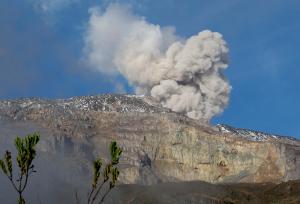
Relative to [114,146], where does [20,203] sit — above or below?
below

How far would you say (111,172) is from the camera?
136 feet

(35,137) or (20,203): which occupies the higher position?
(35,137)

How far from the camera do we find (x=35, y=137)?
135 feet

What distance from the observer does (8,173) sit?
1608 inches

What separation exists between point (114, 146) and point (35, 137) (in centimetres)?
474

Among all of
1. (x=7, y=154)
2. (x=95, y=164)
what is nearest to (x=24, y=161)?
(x=7, y=154)

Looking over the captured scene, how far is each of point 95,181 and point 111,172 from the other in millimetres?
1150

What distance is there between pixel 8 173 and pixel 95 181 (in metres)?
5.17

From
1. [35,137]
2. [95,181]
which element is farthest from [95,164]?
[35,137]

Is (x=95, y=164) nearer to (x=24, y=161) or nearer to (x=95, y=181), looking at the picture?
(x=95, y=181)

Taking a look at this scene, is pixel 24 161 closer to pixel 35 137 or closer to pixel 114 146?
pixel 35 137

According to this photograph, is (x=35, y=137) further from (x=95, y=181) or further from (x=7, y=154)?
(x=95, y=181)

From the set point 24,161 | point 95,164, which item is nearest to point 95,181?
point 95,164

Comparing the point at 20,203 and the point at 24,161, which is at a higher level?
the point at 24,161
